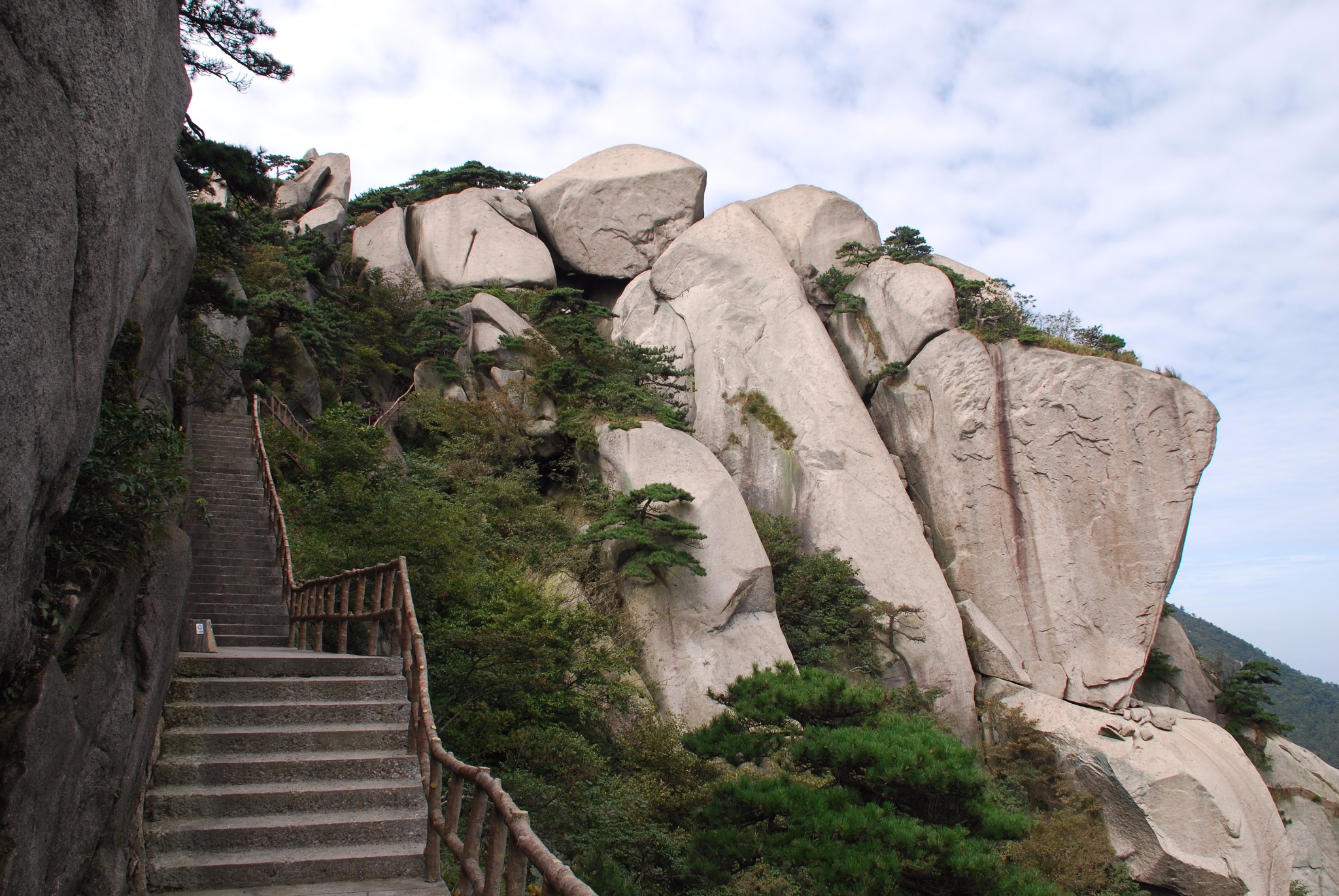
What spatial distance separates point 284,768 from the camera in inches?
228

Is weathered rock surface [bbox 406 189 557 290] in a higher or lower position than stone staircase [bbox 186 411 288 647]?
higher

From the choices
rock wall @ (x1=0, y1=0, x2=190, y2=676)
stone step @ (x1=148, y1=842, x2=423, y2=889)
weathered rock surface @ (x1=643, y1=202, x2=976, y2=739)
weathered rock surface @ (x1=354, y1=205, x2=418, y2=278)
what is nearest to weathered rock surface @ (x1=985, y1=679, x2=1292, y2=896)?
weathered rock surface @ (x1=643, y1=202, x2=976, y2=739)

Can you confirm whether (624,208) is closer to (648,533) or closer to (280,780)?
(648,533)

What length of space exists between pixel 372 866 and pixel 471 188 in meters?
30.0

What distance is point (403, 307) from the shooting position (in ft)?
87.2

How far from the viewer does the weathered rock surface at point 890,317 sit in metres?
22.2

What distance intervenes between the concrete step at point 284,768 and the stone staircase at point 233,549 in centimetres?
457

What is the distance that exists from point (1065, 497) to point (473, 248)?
2056cm

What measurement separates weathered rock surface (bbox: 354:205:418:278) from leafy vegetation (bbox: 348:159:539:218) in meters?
2.40

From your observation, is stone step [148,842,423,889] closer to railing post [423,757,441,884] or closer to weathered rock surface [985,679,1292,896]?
railing post [423,757,441,884]

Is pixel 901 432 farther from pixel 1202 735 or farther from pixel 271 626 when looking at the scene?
pixel 271 626

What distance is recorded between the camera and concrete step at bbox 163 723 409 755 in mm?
5895

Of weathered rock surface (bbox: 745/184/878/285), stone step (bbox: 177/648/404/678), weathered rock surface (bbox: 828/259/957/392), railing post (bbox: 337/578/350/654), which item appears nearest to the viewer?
stone step (bbox: 177/648/404/678)

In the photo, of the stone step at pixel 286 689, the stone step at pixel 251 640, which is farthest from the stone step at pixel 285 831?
the stone step at pixel 251 640
